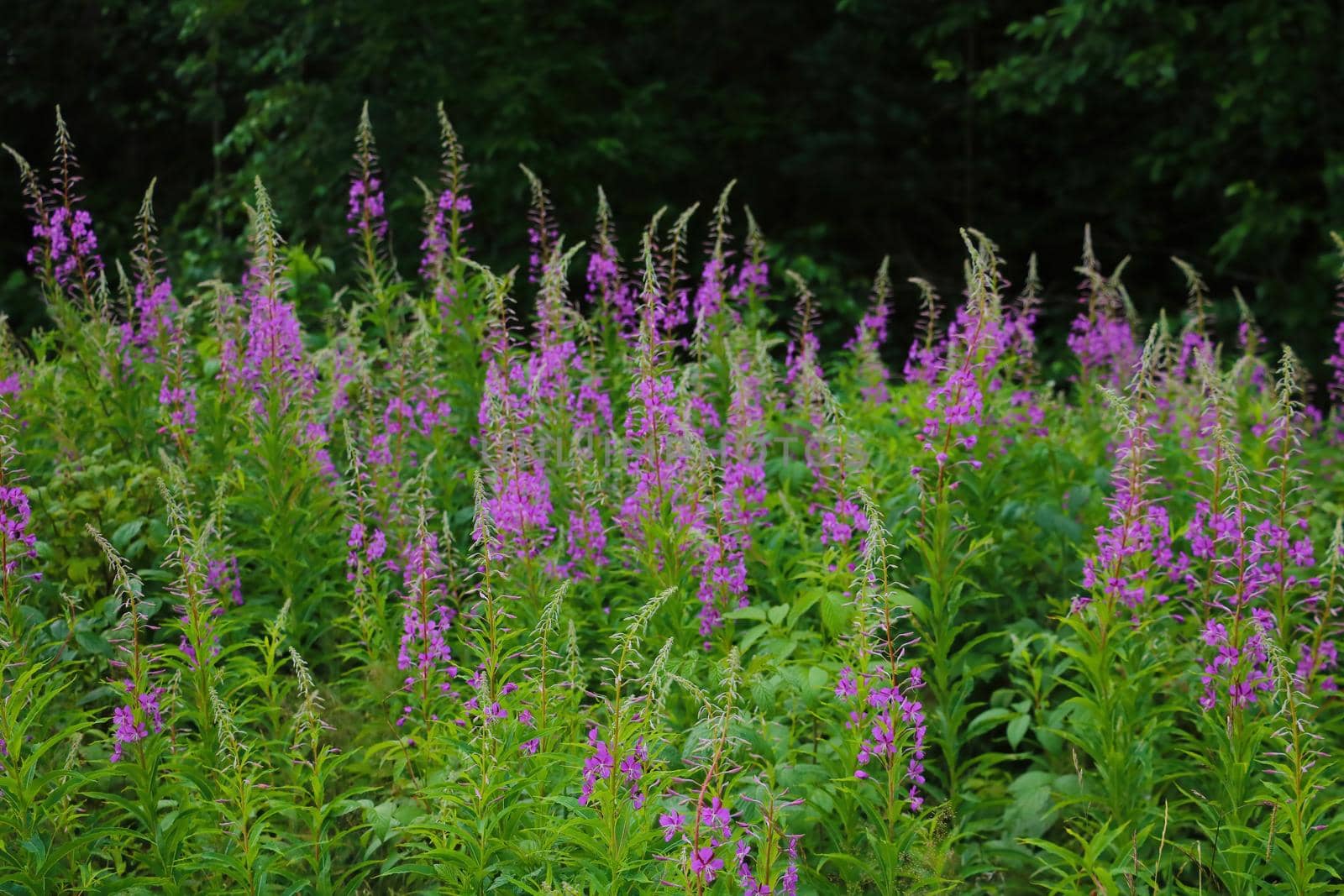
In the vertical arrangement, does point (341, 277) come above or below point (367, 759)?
above

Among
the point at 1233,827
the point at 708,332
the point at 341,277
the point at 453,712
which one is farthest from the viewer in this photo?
the point at 341,277

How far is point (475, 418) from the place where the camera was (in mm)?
6207

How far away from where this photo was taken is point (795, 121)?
14.3m

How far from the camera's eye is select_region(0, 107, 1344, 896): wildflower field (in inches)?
141

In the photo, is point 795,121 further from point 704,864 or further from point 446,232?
point 704,864

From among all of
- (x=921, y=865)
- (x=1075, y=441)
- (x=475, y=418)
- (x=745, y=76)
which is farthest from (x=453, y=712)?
(x=745, y=76)

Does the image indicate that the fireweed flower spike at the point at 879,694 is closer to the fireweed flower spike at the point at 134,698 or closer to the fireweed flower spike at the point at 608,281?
the fireweed flower spike at the point at 134,698

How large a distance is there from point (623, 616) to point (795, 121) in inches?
424

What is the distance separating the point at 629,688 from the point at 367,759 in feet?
3.14

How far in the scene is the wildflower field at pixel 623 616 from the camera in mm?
3586

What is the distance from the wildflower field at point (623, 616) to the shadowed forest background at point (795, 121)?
4.95m

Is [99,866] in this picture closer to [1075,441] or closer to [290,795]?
[290,795]

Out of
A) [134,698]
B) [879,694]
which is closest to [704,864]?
[879,694]

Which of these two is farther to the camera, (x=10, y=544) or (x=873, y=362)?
(x=873, y=362)
